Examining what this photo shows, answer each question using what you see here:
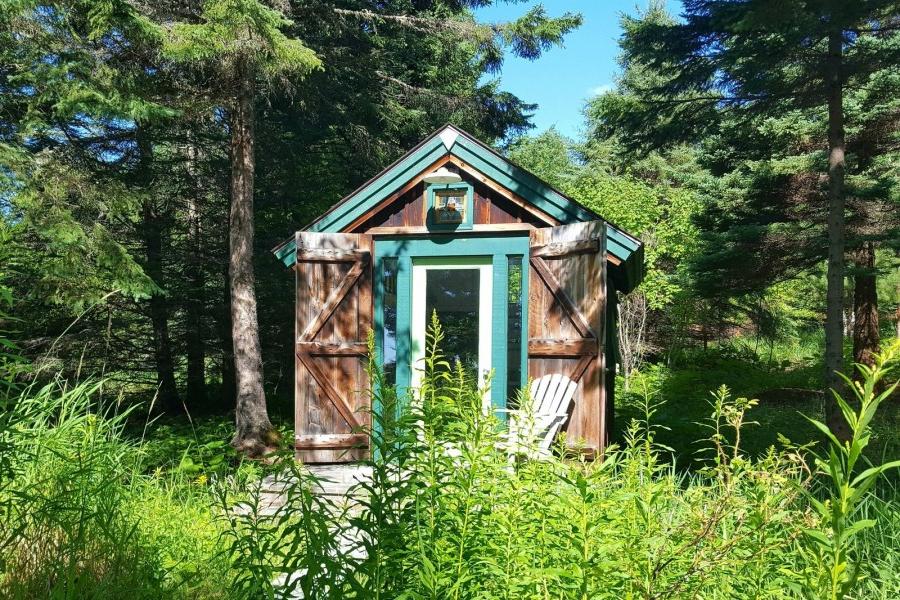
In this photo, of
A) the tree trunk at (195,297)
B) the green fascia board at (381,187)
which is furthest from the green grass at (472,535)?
the tree trunk at (195,297)

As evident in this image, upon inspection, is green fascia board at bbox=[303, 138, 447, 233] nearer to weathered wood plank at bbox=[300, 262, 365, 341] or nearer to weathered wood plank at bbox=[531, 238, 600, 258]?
weathered wood plank at bbox=[300, 262, 365, 341]

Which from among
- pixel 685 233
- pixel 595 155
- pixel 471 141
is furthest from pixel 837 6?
pixel 595 155

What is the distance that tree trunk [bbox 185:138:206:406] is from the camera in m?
11.2

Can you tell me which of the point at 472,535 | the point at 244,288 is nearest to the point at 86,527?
the point at 472,535

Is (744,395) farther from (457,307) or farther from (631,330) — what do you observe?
(457,307)

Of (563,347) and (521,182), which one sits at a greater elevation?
(521,182)

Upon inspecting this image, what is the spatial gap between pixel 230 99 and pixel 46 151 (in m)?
2.31

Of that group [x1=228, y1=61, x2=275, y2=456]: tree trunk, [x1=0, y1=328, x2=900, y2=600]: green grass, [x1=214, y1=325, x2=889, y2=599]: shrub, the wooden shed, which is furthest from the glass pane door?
[x1=214, y1=325, x2=889, y2=599]: shrub

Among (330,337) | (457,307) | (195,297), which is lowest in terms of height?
(330,337)

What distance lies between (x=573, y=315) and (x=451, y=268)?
56.4 inches

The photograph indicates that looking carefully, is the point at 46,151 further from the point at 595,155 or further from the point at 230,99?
the point at 595,155

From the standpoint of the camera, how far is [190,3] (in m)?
8.56

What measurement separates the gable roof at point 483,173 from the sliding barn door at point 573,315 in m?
0.22

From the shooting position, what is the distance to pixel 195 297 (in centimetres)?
1142
